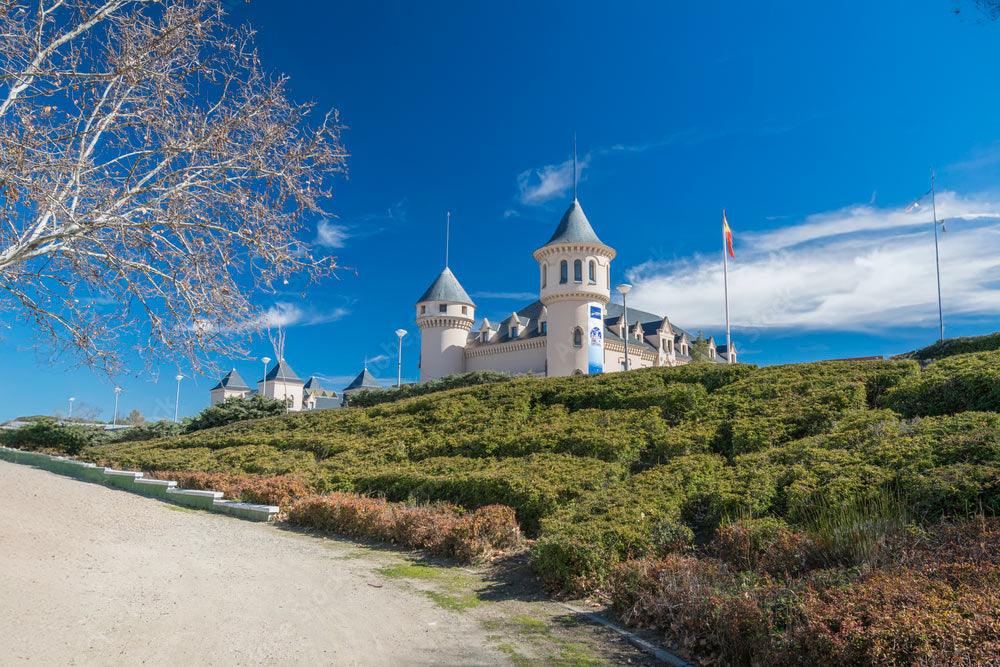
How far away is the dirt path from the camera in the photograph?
5.61 m

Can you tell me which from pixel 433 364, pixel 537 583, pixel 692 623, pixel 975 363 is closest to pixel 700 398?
pixel 975 363

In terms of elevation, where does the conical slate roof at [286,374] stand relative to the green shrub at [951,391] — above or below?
above

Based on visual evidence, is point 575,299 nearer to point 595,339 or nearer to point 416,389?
point 595,339

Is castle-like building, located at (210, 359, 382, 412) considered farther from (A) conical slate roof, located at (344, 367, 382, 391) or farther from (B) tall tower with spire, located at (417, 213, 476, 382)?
(B) tall tower with spire, located at (417, 213, 476, 382)

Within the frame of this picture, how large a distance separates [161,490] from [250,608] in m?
11.5

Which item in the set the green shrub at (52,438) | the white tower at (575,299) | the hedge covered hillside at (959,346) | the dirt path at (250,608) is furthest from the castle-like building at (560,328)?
the dirt path at (250,608)

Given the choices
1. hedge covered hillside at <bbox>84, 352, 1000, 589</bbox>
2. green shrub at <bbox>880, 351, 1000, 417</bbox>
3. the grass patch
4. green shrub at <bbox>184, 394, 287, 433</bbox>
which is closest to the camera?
the grass patch

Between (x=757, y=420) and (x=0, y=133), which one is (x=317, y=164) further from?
(x=757, y=420)

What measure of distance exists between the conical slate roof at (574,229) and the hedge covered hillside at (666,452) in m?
27.2

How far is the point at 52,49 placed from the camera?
24.6ft

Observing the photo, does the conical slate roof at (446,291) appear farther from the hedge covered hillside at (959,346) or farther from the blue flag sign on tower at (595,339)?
the hedge covered hillside at (959,346)

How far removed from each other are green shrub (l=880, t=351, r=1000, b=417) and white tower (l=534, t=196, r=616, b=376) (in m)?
33.8

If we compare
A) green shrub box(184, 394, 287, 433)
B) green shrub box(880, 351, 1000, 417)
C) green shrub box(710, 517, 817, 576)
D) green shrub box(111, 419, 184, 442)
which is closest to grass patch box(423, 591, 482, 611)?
green shrub box(710, 517, 817, 576)

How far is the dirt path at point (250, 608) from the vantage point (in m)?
5.61
